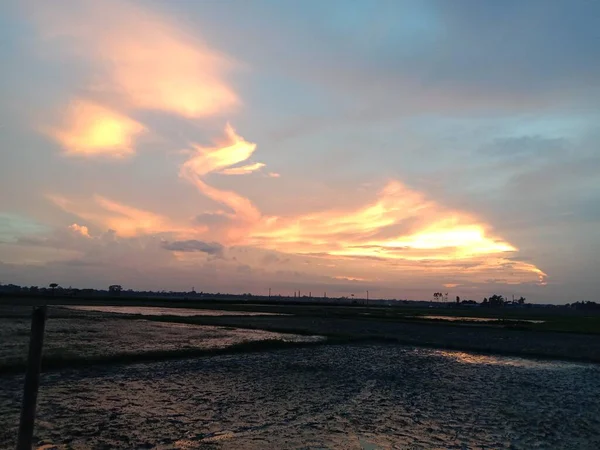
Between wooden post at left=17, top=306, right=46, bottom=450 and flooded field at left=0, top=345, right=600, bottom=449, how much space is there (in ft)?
9.91

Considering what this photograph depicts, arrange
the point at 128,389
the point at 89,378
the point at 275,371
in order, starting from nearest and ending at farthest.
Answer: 1. the point at 128,389
2. the point at 89,378
3. the point at 275,371

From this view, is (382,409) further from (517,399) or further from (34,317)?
(34,317)

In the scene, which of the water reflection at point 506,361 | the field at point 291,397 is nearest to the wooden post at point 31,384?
the field at point 291,397

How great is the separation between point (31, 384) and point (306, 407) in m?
9.48

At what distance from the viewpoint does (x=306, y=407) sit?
51.5 feet

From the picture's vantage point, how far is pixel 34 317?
831 cm

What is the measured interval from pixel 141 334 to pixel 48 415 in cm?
2557

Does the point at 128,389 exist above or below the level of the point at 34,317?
below

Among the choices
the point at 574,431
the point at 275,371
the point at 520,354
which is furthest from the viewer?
the point at 520,354

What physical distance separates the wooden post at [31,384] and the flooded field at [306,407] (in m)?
3.02

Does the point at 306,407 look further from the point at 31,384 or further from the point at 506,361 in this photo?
the point at 506,361

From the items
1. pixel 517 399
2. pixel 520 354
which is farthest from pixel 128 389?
pixel 520 354

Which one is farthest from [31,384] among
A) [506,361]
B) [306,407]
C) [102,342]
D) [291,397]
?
[506,361]

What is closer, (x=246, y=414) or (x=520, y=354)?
(x=246, y=414)
